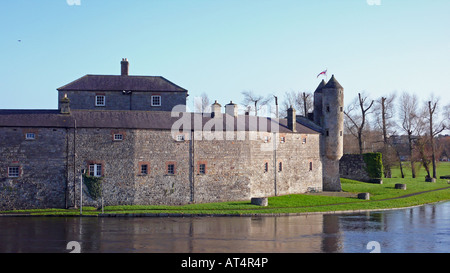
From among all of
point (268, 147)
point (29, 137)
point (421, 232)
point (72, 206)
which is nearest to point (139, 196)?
point (72, 206)

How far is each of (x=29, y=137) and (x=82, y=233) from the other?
12.5 meters

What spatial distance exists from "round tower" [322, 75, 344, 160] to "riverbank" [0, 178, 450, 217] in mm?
4153

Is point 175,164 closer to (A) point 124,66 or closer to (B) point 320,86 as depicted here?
(A) point 124,66

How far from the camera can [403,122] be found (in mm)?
69188

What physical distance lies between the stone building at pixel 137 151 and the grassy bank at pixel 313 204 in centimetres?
151

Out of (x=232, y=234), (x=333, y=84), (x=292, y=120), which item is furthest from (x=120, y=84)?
(x=232, y=234)

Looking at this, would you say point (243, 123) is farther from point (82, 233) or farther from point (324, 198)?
point (82, 233)

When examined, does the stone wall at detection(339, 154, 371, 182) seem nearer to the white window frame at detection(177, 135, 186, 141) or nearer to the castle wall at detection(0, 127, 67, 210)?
the white window frame at detection(177, 135, 186, 141)

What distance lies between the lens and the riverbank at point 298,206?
3259 cm

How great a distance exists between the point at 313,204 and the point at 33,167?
819 inches

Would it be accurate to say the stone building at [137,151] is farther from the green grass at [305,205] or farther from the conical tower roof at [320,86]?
the conical tower roof at [320,86]

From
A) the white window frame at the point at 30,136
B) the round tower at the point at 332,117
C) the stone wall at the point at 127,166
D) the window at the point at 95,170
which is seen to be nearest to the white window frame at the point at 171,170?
the stone wall at the point at 127,166

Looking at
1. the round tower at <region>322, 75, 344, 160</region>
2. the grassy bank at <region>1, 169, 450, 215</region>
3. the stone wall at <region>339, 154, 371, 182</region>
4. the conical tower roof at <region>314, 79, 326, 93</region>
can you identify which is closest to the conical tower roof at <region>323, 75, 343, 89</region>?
the round tower at <region>322, 75, 344, 160</region>

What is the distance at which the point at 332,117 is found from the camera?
4794 cm
